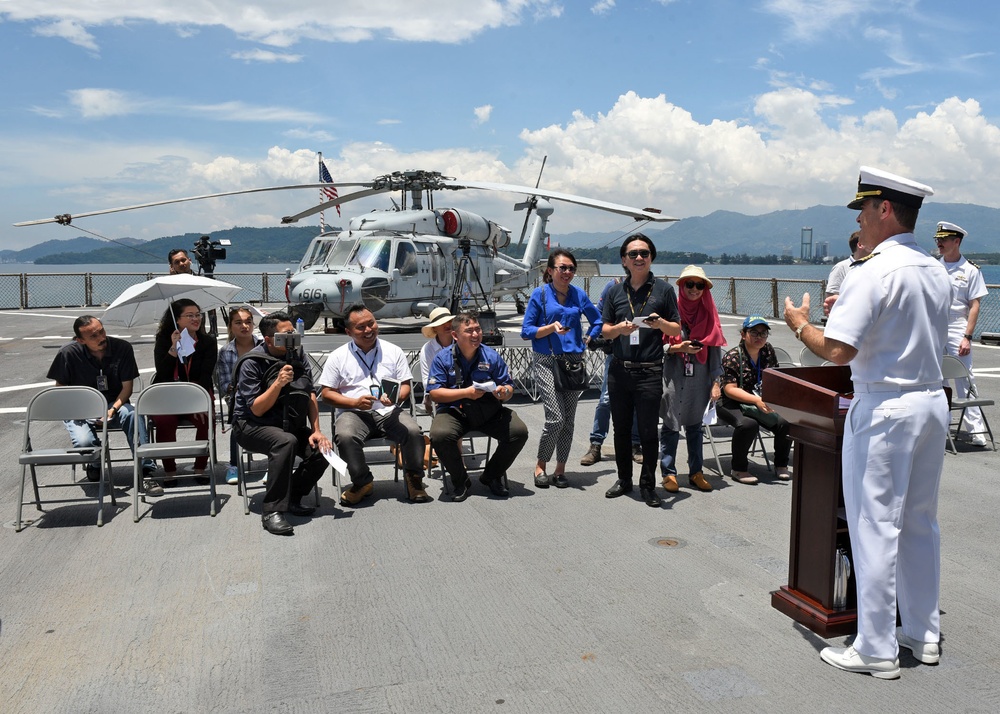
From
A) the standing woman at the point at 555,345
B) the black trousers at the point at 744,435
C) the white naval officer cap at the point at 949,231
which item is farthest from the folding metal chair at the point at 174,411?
the white naval officer cap at the point at 949,231

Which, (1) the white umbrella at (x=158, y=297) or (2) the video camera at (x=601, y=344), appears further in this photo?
(1) the white umbrella at (x=158, y=297)

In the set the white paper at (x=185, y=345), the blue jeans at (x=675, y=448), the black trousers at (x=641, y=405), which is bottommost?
the blue jeans at (x=675, y=448)

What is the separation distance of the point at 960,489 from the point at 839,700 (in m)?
3.95

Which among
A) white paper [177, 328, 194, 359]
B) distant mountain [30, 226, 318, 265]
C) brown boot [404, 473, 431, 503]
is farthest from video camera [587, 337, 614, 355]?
distant mountain [30, 226, 318, 265]

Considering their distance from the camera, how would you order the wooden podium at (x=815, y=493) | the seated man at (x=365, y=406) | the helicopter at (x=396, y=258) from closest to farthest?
the wooden podium at (x=815, y=493), the seated man at (x=365, y=406), the helicopter at (x=396, y=258)

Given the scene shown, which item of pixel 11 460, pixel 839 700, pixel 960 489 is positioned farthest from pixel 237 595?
pixel 960 489

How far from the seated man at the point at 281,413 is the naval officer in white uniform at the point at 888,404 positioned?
3.79 metres

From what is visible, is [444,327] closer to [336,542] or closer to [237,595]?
[336,542]

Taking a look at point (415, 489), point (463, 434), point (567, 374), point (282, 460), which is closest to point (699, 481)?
point (567, 374)

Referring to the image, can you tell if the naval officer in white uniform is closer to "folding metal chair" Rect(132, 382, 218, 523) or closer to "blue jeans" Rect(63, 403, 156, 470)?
"folding metal chair" Rect(132, 382, 218, 523)

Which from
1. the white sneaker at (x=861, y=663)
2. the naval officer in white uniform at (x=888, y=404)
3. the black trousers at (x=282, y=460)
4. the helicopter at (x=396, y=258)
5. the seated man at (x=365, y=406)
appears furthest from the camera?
the helicopter at (x=396, y=258)

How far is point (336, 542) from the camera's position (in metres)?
5.37

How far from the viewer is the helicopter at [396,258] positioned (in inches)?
558

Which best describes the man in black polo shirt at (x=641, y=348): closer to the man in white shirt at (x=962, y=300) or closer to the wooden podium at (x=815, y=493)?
the wooden podium at (x=815, y=493)
